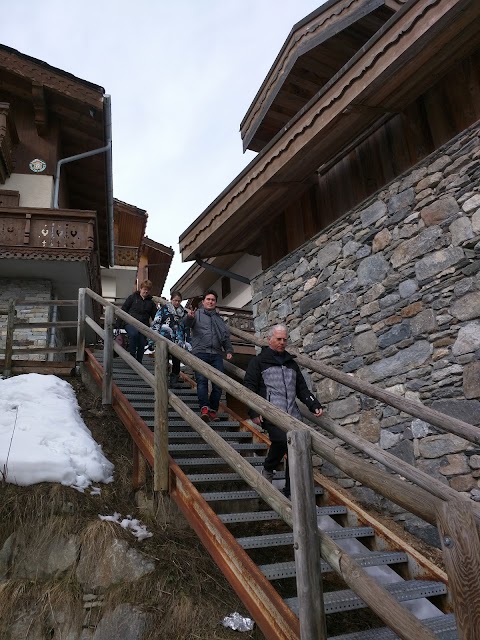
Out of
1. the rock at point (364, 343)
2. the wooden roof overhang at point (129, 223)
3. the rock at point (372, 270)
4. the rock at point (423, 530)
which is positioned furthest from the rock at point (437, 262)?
the wooden roof overhang at point (129, 223)

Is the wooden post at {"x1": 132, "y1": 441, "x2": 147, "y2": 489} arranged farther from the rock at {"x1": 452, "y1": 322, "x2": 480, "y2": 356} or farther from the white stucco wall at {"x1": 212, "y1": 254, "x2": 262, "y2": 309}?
the white stucco wall at {"x1": 212, "y1": 254, "x2": 262, "y2": 309}

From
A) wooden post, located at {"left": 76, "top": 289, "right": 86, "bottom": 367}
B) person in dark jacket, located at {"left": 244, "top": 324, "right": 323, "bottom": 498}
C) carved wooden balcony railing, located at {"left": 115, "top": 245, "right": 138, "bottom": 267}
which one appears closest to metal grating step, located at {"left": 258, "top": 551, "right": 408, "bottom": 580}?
person in dark jacket, located at {"left": 244, "top": 324, "right": 323, "bottom": 498}

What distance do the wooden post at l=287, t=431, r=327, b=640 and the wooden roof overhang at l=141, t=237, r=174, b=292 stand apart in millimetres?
20181

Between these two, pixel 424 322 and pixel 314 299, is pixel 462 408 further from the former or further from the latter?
pixel 314 299

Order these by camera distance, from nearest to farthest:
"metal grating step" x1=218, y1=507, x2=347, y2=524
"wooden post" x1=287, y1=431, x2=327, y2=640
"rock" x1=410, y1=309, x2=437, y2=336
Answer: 1. "wooden post" x1=287, y1=431, x2=327, y2=640
2. "metal grating step" x1=218, y1=507, x2=347, y2=524
3. "rock" x1=410, y1=309, x2=437, y2=336

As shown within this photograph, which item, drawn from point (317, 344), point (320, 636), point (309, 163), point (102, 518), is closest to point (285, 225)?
point (309, 163)

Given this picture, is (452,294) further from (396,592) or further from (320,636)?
(320,636)

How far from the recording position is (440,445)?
14.6ft

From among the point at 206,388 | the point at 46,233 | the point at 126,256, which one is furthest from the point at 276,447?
the point at 126,256

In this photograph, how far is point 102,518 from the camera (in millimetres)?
4312

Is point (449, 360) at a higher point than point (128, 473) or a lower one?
higher

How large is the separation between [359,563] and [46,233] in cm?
857

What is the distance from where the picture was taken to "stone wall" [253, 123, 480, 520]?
4.43 meters

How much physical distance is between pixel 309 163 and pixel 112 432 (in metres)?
3.97
